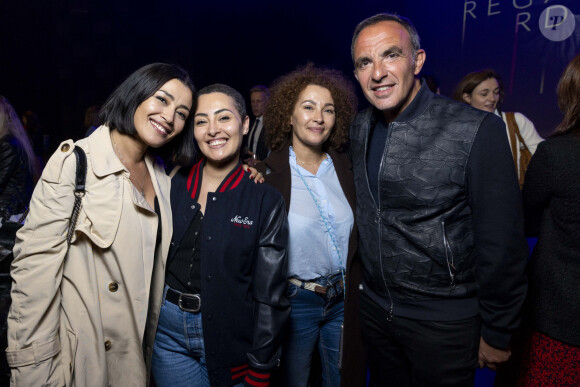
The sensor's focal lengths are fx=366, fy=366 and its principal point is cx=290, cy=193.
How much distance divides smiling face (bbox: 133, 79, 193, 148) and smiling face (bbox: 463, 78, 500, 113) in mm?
2619

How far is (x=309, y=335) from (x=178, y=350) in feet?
2.24

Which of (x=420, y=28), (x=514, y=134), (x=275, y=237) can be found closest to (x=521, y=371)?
(x=275, y=237)

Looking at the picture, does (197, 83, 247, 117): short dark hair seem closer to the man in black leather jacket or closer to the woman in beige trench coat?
the woman in beige trench coat

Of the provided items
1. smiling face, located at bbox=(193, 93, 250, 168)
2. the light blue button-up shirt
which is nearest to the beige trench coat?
smiling face, located at bbox=(193, 93, 250, 168)

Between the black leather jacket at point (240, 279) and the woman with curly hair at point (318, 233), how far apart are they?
0.97ft

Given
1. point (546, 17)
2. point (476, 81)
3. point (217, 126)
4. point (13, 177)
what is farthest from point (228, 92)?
point (546, 17)

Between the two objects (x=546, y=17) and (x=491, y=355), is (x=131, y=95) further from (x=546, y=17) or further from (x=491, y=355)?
(x=546, y=17)

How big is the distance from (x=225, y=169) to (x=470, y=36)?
15.8 ft

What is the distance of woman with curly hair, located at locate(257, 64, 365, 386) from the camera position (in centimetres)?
189

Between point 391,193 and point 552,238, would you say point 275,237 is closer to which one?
point 391,193

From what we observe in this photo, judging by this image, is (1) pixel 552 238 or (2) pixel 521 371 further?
(2) pixel 521 371

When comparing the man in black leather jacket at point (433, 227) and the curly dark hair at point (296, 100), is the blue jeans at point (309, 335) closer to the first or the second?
the man in black leather jacket at point (433, 227)

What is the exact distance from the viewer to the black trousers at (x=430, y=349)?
1.49 m

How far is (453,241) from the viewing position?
1.48 m
